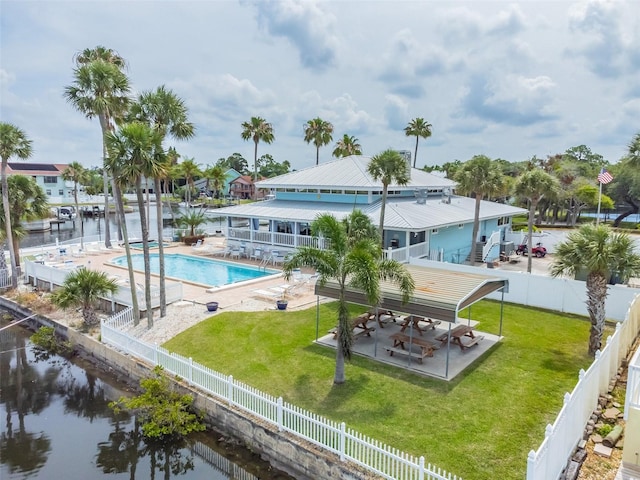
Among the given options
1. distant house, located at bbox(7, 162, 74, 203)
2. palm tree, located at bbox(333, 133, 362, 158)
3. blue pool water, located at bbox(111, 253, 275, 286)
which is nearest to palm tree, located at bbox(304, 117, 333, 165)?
palm tree, located at bbox(333, 133, 362, 158)

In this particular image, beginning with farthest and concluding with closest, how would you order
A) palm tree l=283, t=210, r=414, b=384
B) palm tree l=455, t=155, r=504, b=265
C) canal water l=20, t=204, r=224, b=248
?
canal water l=20, t=204, r=224, b=248, palm tree l=455, t=155, r=504, b=265, palm tree l=283, t=210, r=414, b=384

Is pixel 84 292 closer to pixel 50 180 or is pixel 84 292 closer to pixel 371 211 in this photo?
pixel 371 211

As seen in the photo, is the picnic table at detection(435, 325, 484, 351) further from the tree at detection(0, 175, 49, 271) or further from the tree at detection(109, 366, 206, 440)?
the tree at detection(0, 175, 49, 271)

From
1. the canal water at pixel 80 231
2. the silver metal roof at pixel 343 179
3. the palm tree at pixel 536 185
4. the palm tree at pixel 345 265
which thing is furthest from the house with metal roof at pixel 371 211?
the canal water at pixel 80 231

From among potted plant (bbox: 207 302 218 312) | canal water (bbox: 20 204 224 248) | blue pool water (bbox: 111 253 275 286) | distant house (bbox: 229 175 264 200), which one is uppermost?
distant house (bbox: 229 175 264 200)

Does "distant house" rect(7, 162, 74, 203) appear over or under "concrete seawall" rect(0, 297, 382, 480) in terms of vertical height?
over
